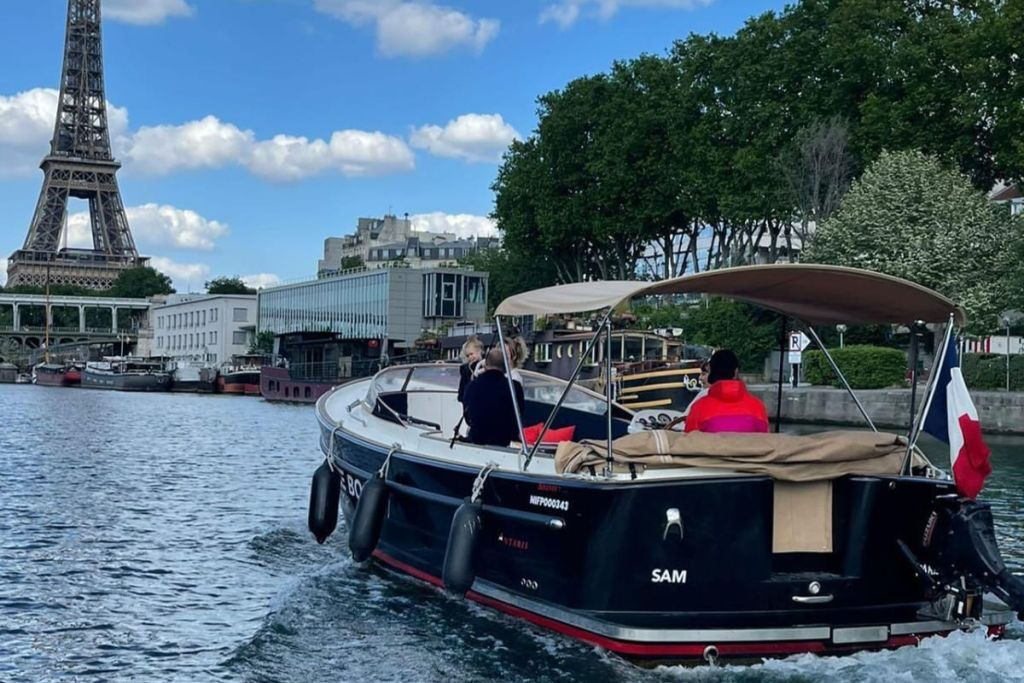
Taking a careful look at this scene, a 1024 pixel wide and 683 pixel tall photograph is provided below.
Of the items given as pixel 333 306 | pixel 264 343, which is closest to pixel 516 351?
pixel 333 306

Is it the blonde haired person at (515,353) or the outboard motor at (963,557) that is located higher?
the blonde haired person at (515,353)

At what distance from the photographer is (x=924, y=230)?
39531 mm

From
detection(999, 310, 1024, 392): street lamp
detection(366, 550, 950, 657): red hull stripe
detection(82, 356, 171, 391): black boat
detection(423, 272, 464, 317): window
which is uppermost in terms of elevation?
detection(423, 272, 464, 317): window

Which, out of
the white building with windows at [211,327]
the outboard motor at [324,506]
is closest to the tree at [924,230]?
the outboard motor at [324,506]

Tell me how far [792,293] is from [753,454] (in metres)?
2.02

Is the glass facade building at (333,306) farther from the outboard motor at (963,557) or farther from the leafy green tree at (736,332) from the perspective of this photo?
the outboard motor at (963,557)

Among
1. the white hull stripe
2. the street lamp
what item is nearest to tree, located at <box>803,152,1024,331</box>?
the street lamp

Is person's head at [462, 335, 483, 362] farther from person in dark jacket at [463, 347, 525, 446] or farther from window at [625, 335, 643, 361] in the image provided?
window at [625, 335, 643, 361]

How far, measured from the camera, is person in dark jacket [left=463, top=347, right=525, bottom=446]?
400 inches

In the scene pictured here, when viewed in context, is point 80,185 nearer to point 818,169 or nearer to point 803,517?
point 818,169

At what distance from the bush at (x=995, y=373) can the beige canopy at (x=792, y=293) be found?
27851mm

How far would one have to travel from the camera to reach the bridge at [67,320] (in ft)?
464

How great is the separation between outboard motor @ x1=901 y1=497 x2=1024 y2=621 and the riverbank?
23.2 m

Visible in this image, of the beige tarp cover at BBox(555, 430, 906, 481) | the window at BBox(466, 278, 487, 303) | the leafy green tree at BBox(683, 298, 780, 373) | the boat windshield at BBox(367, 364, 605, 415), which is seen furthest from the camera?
the window at BBox(466, 278, 487, 303)
